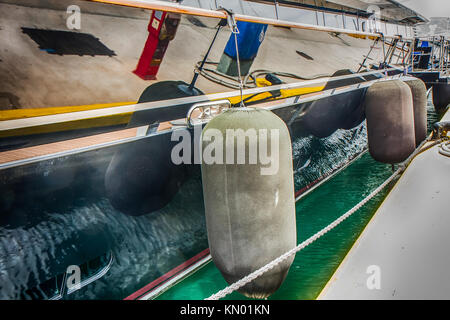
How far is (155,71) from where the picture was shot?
220cm

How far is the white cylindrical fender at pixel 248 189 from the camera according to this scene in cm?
155

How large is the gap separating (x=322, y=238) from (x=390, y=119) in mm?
1585

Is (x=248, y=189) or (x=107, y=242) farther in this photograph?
(x=107, y=242)

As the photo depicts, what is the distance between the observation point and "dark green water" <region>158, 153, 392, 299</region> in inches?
94.6

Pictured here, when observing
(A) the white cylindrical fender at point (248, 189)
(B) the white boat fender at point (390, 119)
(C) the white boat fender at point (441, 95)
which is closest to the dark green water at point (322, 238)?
(B) the white boat fender at point (390, 119)

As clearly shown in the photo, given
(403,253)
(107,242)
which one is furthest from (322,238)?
(107,242)

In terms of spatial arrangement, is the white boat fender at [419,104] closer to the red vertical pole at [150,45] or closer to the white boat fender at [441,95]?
the red vertical pole at [150,45]

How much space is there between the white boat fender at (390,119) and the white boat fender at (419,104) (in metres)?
0.84

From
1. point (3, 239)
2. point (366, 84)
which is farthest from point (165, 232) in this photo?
point (366, 84)

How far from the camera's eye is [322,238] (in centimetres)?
305

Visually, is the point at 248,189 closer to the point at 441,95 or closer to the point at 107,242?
the point at 107,242

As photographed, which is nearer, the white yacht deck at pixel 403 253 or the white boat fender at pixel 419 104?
the white yacht deck at pixel 403 253

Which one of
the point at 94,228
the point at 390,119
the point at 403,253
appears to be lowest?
the point at 94,228

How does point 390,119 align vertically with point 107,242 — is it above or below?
above
